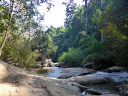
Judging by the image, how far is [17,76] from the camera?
3.50 m

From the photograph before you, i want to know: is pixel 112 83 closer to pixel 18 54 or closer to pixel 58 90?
pixel 58 90

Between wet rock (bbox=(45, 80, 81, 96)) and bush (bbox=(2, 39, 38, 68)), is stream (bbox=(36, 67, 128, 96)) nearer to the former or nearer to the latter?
wet rock (bbox=(45, 80, 81, 96))

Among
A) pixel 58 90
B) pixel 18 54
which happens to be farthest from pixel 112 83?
pixel 18 54

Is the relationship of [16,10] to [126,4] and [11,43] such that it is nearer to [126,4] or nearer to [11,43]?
[11,43]

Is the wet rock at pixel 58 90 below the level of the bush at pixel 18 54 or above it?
below

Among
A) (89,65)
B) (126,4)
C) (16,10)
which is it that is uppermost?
(126,4)

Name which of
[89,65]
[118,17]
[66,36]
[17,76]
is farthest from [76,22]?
[17,76]

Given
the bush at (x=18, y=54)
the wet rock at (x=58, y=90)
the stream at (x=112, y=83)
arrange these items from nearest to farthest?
the wet rock at (x=58, y=90), the stream at (x=112, y=83), the bush at (x=18, y=54)

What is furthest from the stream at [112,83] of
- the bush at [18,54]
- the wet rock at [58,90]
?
the bush at [18,54]

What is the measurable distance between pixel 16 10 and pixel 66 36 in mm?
39856

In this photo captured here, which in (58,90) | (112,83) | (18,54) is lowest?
(112,83)

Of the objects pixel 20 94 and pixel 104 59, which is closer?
pixel 20 94

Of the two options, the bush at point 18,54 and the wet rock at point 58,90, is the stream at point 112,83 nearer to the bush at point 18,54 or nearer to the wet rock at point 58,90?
the wet rock at point 58,90

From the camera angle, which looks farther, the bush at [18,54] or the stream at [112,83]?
the bush at [18,54]
